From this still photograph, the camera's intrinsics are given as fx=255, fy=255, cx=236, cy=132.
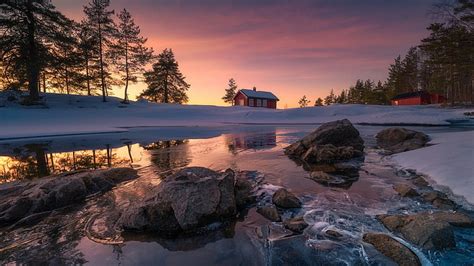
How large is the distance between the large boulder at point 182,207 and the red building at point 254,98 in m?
56.6

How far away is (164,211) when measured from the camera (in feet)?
17.8

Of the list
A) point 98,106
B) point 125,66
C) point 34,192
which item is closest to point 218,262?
point 34,192

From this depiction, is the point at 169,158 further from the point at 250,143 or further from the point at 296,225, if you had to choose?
the point at 296,225

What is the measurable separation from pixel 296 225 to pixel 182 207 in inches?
94.0

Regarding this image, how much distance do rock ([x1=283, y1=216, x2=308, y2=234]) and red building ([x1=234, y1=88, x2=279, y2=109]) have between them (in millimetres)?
57152

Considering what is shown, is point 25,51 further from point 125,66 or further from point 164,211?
point 164,211

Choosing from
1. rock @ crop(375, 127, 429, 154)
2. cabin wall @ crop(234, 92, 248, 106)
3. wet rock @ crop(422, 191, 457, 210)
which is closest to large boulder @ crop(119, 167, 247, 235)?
wet rock @ crop(422, 191, 457, 210)

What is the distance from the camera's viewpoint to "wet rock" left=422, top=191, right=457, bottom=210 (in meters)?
5.74

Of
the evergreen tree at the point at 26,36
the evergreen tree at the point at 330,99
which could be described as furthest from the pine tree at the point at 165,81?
the evergreen tree at the point at 330,99

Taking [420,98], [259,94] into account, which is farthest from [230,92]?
[420,98]

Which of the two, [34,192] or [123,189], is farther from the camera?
[123,189]

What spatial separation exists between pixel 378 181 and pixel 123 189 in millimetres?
7831

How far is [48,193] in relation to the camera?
6.62 metres

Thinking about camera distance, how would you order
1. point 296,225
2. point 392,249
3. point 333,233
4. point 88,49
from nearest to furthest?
1. point 392,249
2. point 333,233
3. point 296,225
4. point 88,49
